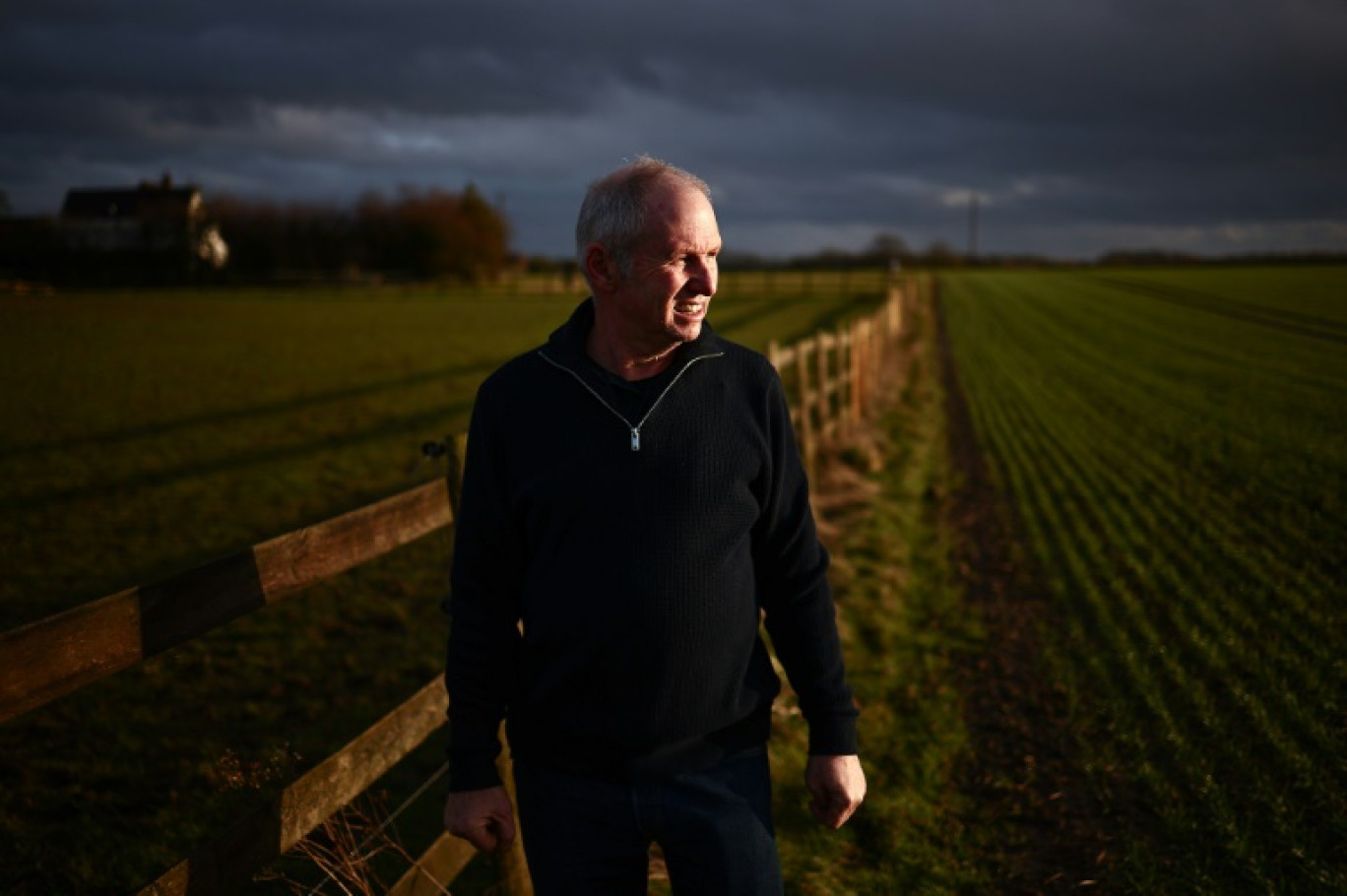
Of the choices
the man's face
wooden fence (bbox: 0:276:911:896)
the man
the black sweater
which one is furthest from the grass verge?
the man's face

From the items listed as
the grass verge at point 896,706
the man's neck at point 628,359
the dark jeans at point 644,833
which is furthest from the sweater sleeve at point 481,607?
the grass verge at point 896,706

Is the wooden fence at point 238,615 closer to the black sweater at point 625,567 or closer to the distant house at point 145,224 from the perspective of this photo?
the black sweater at point 625,567

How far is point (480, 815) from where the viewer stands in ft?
6.47

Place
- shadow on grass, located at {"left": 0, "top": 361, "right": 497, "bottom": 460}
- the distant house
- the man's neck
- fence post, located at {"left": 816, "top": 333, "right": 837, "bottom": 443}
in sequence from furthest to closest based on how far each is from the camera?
the distant house < shadow on grass, located at {"left": 0, "top": 361, "right": 497, "bottom": 460} < fence post, located at {"left": 816, "top": 333, "right": 837, "bottom": 443} < the man's neck

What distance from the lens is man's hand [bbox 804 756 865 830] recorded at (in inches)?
81.2

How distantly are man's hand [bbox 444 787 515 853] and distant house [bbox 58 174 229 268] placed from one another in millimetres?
34534

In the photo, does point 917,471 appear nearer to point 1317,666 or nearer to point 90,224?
point 1317,666

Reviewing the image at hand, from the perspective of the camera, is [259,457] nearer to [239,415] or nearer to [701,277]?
[239,415]

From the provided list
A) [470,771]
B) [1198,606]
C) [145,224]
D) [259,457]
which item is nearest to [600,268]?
[470,771]

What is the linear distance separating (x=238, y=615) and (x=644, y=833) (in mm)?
1115

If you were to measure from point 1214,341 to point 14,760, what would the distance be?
1152 inches

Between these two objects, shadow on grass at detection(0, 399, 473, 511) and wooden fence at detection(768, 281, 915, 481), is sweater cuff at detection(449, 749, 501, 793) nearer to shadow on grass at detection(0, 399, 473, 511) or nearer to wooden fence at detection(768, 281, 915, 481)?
wooden fence at detection(768, 281, 915, 481)

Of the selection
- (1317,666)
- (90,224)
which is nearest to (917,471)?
(1317,666)

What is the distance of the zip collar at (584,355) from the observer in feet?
6.28
